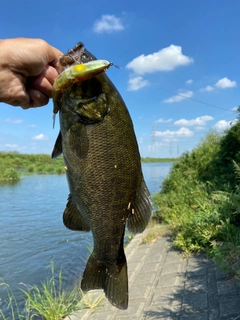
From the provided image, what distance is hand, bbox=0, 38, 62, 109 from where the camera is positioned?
7.20 ft

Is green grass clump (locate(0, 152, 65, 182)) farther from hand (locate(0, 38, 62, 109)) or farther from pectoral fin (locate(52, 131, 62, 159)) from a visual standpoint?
pectoral fin (locate(52, 131, 62, 159))

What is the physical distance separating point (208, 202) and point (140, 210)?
23.5 ft

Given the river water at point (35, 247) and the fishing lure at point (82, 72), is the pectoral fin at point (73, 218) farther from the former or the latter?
the river water at point (35, 247)

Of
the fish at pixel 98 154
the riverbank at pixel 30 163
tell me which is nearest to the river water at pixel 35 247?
the fish at pixel 98 154

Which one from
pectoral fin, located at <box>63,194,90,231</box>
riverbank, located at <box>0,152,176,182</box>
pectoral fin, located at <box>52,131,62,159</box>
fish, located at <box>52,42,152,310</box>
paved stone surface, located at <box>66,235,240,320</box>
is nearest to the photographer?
fish, located at <box>52,42,152,310</box>

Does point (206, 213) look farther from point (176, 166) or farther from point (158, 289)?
point (176, 166)

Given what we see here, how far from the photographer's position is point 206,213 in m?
7.82

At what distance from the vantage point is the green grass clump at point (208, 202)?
6.39m

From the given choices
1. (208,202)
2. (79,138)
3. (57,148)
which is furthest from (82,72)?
(208,202)

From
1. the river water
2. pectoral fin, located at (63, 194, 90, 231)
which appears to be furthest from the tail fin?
the river water

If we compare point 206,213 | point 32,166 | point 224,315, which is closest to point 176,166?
point 206,213

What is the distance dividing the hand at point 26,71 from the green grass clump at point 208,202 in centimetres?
387

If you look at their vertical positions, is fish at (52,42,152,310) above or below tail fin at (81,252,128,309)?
above

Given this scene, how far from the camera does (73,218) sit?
7.06 feet
